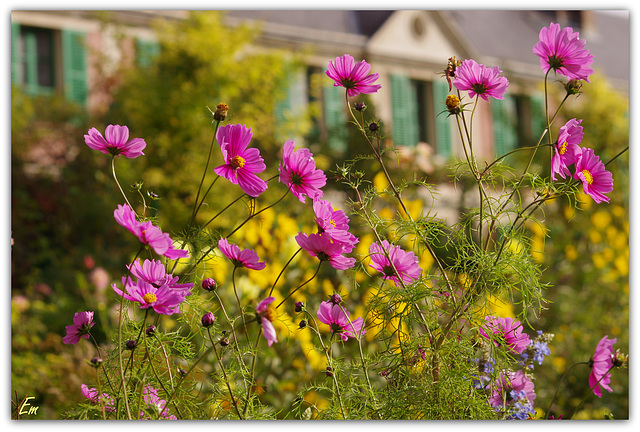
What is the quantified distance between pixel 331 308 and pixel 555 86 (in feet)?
21.0

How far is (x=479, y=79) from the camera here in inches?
36.2

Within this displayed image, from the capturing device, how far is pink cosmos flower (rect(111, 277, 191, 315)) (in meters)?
0.81

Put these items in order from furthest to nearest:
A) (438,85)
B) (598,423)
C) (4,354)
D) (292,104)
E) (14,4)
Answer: (438,85) < (292,104) < (14,4) < (4,354) < (598,423)

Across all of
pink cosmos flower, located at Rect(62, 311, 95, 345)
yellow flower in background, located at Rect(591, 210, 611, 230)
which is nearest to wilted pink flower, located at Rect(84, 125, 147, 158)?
pink cosmos flower, located at Rect(62, 311, 95, 345)

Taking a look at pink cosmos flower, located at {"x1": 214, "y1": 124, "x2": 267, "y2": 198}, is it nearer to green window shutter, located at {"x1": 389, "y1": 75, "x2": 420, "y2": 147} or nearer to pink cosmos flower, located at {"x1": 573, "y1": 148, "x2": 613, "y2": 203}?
pink cosmos flower, located at {"x1": 573, "y1": 148, "x2": 613, "y2": 203}

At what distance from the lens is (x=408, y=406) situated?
39.3 inches

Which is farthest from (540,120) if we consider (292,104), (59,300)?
(59,300)

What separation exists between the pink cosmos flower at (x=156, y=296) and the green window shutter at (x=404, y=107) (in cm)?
574

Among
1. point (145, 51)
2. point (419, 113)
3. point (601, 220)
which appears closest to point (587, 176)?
point (601, 220)

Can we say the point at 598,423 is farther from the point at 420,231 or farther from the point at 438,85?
the point at 438,85

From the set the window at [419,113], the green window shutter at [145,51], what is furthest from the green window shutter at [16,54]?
the window at [419,113]

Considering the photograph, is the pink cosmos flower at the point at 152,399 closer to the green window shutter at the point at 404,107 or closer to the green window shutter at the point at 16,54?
the green window shutter at the point at 16,54

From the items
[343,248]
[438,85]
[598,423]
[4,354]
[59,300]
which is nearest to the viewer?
[343,248]

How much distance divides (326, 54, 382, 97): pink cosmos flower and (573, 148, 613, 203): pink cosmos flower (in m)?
0.31
